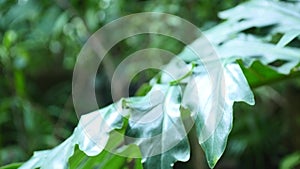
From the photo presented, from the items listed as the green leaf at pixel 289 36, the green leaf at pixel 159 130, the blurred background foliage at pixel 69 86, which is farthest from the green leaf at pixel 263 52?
the blurred background foliage at pixel 69 86

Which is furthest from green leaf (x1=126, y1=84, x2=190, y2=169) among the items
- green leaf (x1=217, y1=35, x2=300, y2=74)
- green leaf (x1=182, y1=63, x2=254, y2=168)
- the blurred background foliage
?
the blurred background foliage

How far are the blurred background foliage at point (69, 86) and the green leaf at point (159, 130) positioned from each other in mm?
630

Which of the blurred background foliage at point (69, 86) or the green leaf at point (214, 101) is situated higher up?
the green leaf at point (214, 101)

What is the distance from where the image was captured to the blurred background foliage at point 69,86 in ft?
4.25

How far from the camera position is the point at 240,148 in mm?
1796

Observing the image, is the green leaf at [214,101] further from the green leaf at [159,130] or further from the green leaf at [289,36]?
the green leaf at [289,36]

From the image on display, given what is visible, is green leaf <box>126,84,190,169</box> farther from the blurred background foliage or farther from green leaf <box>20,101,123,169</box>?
the blurred background foliage

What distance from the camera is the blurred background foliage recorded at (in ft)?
4.25

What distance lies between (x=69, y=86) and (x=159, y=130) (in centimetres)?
152

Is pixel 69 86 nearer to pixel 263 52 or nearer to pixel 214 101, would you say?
pixel 263 52

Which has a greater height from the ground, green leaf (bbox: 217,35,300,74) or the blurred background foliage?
green leaf (bbox: 217,35,300,74)

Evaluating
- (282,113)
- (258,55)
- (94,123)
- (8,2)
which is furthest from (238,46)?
(282,113)

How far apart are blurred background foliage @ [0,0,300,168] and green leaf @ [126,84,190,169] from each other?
63 centimetres

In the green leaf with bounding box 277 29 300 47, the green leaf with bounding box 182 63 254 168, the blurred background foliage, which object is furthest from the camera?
the blurred background foliage
